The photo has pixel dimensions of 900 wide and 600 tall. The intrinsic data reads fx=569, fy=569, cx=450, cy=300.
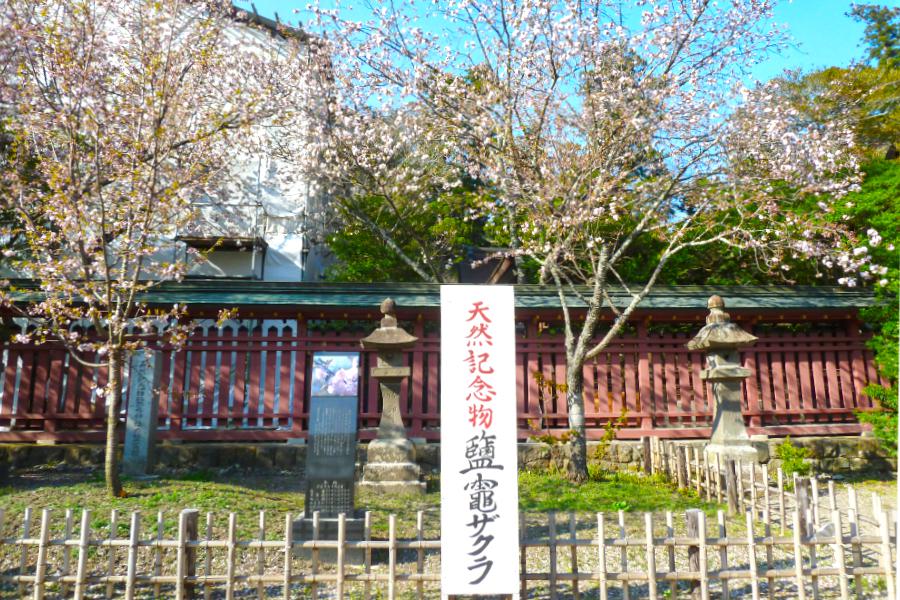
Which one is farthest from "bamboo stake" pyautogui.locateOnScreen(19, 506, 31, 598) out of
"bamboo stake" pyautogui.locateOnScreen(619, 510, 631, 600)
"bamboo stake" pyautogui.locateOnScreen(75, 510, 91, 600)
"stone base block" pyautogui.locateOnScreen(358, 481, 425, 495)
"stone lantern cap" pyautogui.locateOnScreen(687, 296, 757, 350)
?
"stone lantern cap" pyautogui.locateOnScreen(687, 296, 757, 350)

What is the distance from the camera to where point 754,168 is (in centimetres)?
1019

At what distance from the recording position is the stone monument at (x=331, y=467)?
571 centimetres

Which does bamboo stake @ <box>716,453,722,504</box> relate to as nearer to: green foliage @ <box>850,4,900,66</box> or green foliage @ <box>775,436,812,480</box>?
green foliage @ <box>775,436,812,480</box>

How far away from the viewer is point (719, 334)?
891 centimetres

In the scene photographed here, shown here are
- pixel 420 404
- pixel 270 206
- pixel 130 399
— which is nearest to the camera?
pixel 130 399

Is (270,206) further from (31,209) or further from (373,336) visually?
(373,336)

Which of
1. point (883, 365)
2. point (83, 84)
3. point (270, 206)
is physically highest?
point (270, 206)

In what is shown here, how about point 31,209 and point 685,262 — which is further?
point 685,262

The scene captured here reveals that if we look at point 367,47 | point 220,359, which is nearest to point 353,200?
point 367,47

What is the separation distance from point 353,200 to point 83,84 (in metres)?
7.02

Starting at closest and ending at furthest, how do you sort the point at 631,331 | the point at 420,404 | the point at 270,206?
the point at 420,404 → the point at 631,331 → the point at 270,206

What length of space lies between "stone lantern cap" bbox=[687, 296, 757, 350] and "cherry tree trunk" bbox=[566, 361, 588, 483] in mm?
2141

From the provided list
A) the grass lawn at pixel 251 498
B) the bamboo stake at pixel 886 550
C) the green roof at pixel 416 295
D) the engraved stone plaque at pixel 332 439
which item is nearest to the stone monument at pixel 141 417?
the grass lawn at pixel 251 498

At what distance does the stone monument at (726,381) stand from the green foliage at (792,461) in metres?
0.73
